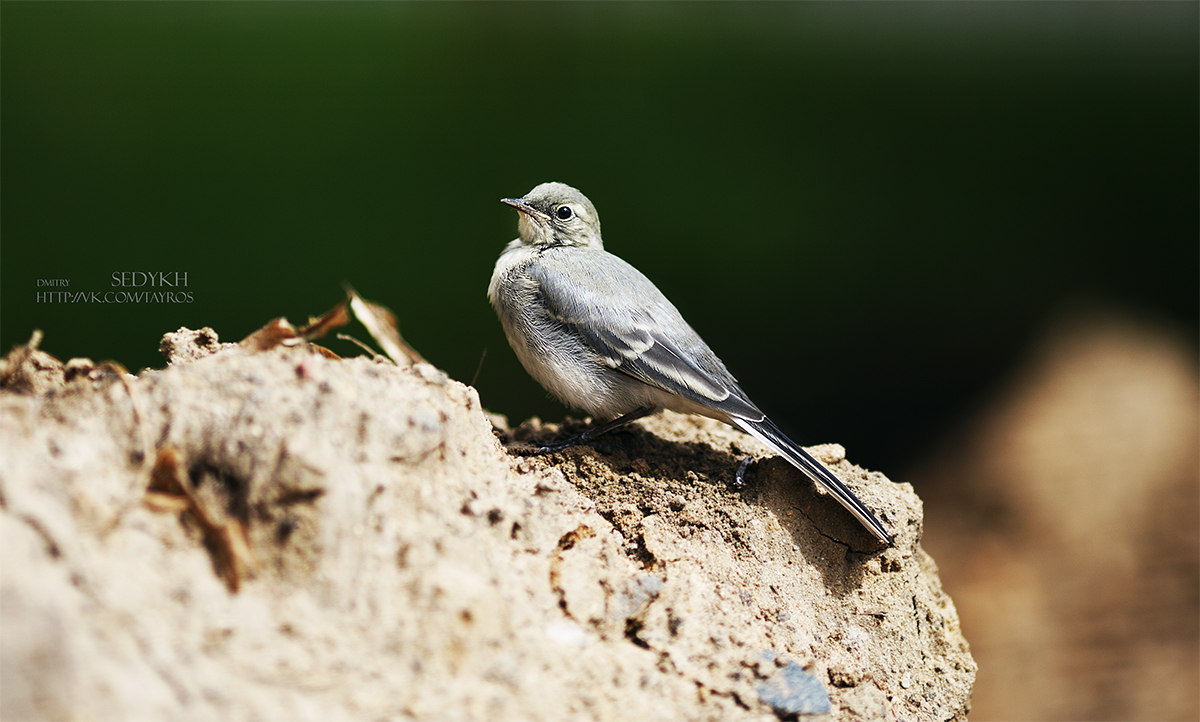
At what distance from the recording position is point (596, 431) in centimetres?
331

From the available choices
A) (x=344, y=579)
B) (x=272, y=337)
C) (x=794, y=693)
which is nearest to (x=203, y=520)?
(x=344, y=579)

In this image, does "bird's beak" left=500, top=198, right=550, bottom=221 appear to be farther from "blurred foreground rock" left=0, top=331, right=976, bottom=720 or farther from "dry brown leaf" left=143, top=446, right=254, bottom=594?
"dry brown leaf" left=143, top=446, right=254, bottom=594

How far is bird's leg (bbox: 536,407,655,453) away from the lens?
3.14 metres

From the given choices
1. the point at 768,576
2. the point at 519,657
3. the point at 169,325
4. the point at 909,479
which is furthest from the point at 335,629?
the point at 909,479

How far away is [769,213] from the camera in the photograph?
7180mm

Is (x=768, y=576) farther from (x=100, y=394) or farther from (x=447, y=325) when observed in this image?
(x=447, y=325)

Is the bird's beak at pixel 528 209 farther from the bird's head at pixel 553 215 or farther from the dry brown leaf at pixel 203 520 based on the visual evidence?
the dry brown leaf at pixel 203 520

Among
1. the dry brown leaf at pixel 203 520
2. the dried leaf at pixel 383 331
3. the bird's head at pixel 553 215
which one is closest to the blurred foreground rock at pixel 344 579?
the dry brown leaf at pixel 203 520

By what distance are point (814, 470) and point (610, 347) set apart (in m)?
0.96

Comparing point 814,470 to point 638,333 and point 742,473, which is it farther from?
point 638,333

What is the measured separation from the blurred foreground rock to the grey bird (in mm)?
705

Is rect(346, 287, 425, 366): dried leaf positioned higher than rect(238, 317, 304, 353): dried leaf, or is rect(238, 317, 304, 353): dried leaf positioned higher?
rect(346, 287, 425, 366): dried leaf

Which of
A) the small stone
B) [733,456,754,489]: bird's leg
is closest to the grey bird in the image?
[733,456,754,489]: bird's leg

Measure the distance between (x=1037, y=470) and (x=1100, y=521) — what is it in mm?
631
